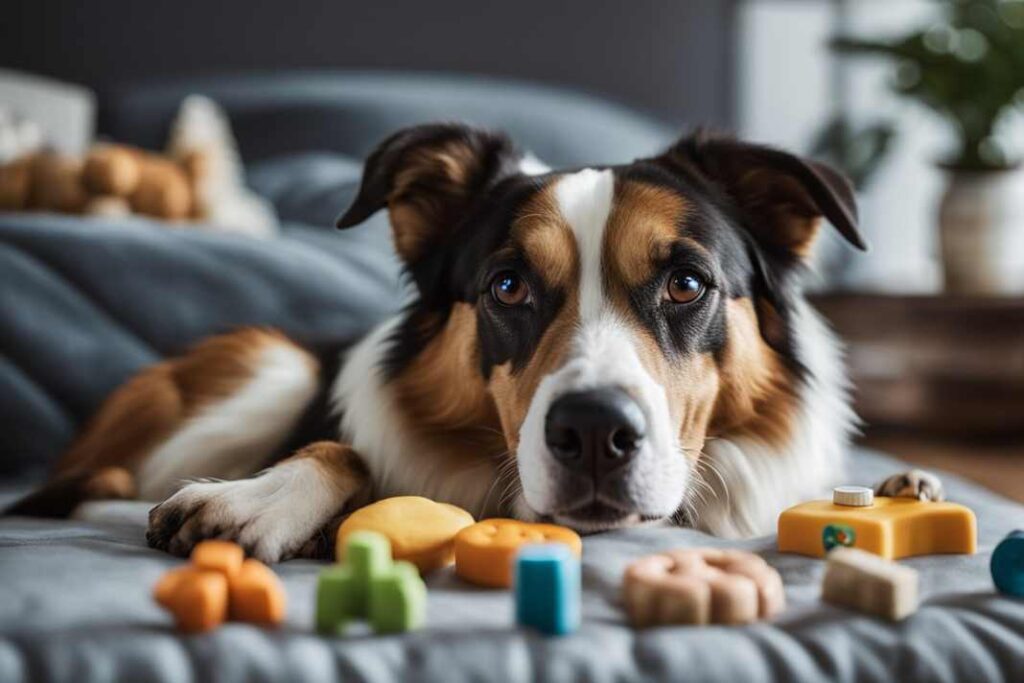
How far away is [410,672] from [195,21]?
4.87 meters

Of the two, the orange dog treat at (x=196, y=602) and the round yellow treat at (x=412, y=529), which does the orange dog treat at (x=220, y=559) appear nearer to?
the orange dog treat at (x=196, y=602)

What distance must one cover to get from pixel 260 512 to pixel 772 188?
1.12 m

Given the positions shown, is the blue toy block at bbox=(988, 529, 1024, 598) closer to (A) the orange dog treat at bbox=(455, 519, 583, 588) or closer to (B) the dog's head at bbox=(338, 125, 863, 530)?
(B) the dog's head at bbox=(338, 125, 863, 530)

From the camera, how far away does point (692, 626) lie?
1159 mm

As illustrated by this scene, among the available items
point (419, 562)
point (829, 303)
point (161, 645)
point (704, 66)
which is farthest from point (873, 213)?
point (161, 645)

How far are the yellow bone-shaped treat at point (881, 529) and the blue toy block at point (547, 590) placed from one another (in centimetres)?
50

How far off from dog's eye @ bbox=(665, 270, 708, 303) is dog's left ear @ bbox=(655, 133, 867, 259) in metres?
0.28

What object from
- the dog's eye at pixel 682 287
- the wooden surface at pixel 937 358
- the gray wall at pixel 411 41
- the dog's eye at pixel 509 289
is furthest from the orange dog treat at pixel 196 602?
the gray wall at pixel 411 41

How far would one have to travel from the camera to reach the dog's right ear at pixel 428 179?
6.08ft

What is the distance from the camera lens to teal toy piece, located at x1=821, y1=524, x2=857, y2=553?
142 cm

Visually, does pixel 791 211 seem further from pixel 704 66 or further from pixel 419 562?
pixel 704 66

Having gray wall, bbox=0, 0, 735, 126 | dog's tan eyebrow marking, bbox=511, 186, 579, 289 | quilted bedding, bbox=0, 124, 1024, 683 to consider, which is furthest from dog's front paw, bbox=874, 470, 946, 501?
gray wall, bbox=0, 0, 735, 126

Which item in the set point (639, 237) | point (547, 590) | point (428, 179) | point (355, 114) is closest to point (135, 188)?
point (428, 179)

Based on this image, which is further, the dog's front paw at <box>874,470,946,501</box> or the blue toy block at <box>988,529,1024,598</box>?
the dog's front paw at <box>874,470,946,501</box>
